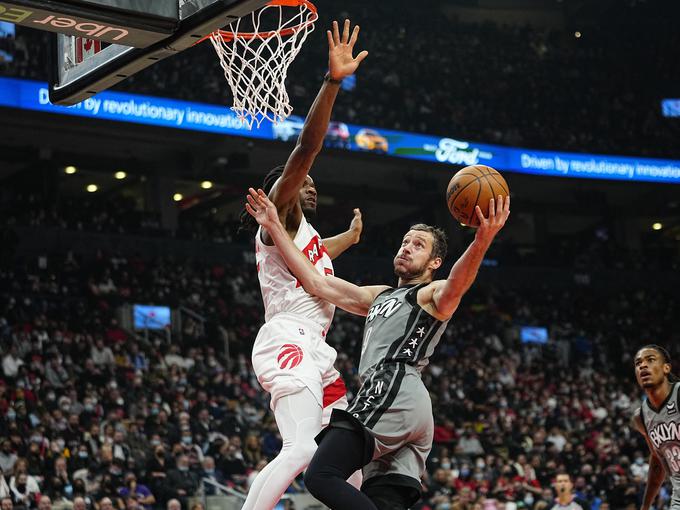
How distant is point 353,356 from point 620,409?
5742 millimetres

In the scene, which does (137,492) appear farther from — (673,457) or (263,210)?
(263,210)

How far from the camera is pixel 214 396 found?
613 inches

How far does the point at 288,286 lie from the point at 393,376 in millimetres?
941

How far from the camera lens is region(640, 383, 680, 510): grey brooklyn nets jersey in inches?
241

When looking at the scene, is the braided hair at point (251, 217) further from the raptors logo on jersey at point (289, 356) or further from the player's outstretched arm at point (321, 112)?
the raptors logo on jersey at point (289, 356)

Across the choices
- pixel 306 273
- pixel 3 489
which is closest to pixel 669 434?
pixel 306 273

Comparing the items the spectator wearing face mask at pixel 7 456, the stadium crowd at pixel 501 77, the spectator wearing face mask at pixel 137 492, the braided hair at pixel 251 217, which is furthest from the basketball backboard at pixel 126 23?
the stadium crowd at pixel 501 77

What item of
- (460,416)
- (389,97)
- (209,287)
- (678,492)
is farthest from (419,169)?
(678,492)

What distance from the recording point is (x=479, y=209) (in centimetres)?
404

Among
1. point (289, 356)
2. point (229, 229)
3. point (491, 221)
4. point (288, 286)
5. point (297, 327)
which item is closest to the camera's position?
point (491, 221)

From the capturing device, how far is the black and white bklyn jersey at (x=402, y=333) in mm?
4445

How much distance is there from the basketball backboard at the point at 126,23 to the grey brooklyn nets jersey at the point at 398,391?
1.58m

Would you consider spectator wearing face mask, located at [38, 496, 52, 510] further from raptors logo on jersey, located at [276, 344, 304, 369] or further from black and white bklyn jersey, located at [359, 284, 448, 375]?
black and white bklyn jersey, located at [359, 284, 448, 375]

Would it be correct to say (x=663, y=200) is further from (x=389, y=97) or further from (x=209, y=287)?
(x=209, y=287)
